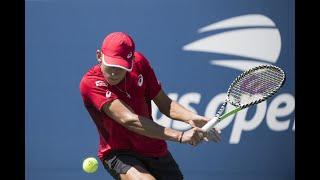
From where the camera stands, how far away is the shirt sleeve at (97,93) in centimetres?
463

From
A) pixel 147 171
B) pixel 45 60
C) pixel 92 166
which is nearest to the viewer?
pixel 147 171

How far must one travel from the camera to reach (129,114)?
14.8 feet

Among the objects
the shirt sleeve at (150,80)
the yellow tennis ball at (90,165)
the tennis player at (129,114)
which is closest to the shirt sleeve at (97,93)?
the tennis player at (129,114)

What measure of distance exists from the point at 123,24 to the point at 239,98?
1.96m

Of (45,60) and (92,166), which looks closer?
(92,166)

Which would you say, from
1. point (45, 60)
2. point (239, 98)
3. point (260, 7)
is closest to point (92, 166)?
point (45, 60)

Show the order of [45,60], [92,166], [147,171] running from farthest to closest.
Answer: [45,60] → [92,166] → [147,171]

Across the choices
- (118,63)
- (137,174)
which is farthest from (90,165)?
(118,63)

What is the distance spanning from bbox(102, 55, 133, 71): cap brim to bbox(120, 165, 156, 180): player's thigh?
0.64m

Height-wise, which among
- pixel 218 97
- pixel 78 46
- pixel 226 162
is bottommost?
pixel 226 162

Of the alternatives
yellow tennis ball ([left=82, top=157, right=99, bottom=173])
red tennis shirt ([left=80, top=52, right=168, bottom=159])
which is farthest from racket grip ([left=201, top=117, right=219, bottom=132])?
yellow tennis ball ([left=82, top=157, right=99, bottom=173])

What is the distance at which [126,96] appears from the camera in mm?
4793

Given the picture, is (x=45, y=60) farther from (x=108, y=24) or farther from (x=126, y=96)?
(x=126, y=96)

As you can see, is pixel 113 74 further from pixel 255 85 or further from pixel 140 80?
pixel 255 85
